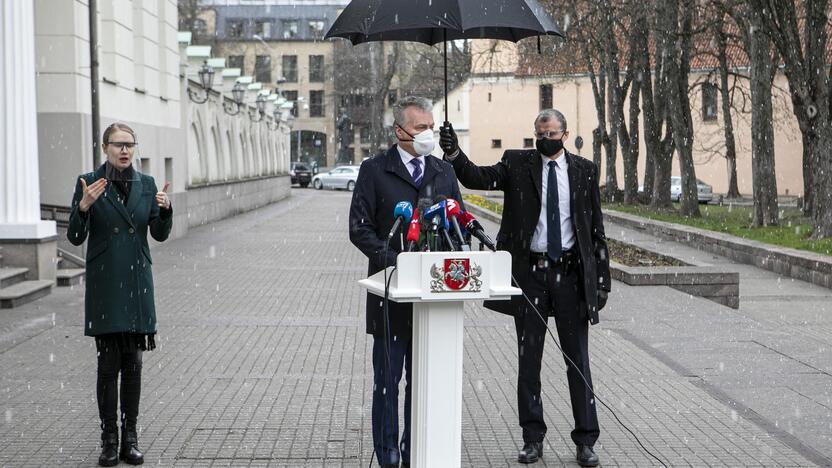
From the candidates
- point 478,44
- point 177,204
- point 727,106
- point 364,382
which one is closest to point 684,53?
point 727,106

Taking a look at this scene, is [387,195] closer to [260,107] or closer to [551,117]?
[551,117]

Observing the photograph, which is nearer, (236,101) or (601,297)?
(601,297)

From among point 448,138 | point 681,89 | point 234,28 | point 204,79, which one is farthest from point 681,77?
point 234,28

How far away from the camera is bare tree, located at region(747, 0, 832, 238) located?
2083cm

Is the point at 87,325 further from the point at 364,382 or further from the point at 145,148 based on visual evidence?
the point at 145,148

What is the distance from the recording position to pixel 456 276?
4.90 meters

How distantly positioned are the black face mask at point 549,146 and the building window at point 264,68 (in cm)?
9783

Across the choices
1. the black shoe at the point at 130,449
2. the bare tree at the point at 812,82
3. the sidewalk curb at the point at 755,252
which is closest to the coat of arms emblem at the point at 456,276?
the black shoe at the point at 130,449

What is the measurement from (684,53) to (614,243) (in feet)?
37.5

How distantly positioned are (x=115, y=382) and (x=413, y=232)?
2.24 m

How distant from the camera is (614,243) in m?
21.1

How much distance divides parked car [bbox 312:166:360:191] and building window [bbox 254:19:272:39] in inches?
1738

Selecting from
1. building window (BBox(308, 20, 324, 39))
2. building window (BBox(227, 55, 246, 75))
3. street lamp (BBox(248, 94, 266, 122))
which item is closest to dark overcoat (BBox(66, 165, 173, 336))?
street lamp (BBox(248, 94, 266, 122))

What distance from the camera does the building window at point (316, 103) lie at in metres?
112
